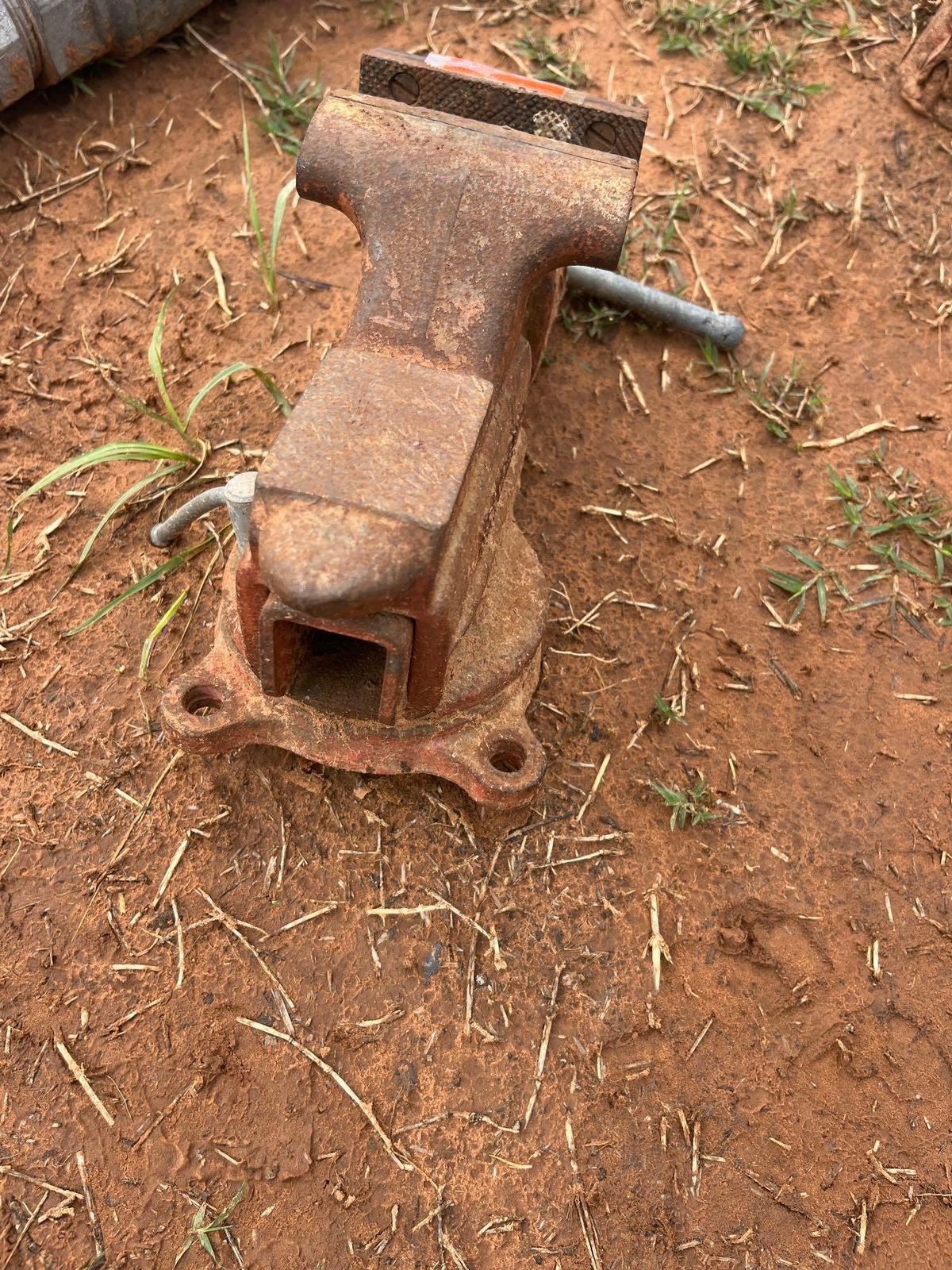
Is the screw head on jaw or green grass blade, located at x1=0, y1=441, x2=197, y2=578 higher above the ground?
the screw head on jaw

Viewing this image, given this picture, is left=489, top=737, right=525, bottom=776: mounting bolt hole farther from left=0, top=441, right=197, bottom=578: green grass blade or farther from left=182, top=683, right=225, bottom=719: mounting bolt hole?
left=0, top=441, right=197, bottom=578: green grass blade

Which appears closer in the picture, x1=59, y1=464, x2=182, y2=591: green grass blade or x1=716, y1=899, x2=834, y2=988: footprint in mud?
x1=716, y1=899, x2=834, y2=988: footprint in mud

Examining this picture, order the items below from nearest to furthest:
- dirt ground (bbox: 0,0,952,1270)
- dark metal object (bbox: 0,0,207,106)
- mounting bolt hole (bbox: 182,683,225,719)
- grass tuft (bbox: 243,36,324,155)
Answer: dirt ground (bbox: 0,0,952,1270) → mounting bolt hole (bbox: 182,683,225,719) → dark metal object (bbox: 0,0,207,106) → grass tuft (bbox: 243,36,324,155)

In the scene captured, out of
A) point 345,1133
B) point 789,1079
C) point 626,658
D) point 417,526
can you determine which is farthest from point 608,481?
point 345,1133

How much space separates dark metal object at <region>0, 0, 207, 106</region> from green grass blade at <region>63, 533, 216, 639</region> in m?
1.51

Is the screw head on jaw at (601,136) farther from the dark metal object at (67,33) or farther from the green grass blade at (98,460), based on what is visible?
the dark metal object at (67,33)

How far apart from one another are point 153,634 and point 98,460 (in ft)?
1.34

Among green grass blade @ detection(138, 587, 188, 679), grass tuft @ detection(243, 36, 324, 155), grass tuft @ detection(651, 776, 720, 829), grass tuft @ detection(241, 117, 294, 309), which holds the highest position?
grass tuft @ detection(243, 36, 324, 155)

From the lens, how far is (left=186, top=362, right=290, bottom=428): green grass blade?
90.5 inches

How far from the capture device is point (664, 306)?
2.76 meters

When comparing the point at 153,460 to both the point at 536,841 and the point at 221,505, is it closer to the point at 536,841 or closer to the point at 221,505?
the point at 221,505

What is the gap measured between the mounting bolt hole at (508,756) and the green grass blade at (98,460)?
3.28ft

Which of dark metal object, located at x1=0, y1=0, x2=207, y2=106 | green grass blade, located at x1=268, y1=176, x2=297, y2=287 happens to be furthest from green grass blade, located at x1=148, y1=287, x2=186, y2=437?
dark metal object, located at x1=0, y1=0, x2=207, y2=106

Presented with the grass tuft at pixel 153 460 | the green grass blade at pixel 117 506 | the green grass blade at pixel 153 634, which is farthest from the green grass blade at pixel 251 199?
the green grass blade at pixel 153 634
